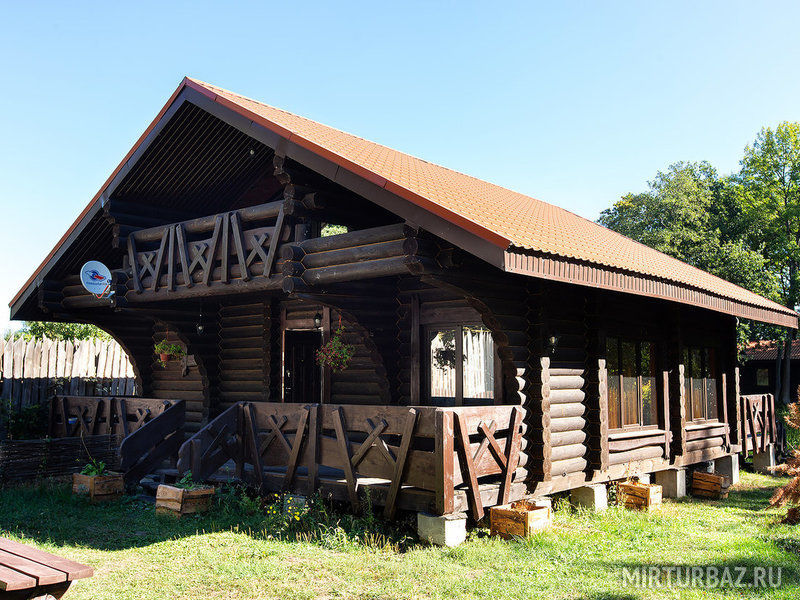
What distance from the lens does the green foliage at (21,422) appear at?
48.9 feet

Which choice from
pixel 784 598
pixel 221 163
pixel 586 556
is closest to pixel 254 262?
pixel 221 163

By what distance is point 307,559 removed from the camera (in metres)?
7.40

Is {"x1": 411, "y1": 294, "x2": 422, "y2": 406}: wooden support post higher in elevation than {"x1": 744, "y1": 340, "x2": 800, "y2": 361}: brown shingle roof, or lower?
lower

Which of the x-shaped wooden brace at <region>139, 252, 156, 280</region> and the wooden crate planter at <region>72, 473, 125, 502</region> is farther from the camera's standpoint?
the x-shaped wooden brace at <region>139, 252, 156, 280</region>

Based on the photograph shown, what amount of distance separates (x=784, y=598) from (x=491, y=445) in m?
3.32

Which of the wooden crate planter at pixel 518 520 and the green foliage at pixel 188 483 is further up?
the green foliage at pixel 188 483

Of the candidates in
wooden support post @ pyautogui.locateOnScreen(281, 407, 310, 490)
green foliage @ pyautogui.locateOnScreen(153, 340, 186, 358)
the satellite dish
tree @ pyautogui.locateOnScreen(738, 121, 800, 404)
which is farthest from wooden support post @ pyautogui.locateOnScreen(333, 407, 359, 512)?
tree @ pyautogui.locateOnScreen(738, 121, 800, 404)

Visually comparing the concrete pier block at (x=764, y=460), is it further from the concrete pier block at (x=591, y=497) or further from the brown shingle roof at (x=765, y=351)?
the brown shingle roof at (x=765, y=351)

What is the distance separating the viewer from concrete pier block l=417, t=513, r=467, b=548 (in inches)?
304

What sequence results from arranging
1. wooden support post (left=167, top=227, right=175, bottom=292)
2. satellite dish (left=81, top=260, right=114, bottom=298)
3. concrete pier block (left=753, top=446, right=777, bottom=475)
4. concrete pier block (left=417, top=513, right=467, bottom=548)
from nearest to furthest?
1. concrete pier block (left=417, top=513, right=467, bottom=548)
2. wooden support post (left=167, top=227, right=175, bottom=292)
3. satellite dish (left=81, top=260, right=114, bottom=298)
4. concrete pier block (left=753, top=446, right=777, bottom=475)

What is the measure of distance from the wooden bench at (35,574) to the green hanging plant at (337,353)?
733 cm

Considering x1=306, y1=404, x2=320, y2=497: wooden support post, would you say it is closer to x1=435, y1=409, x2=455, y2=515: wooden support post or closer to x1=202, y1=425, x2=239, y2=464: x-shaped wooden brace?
x1=202, y1=425, x2=239, y2=464: x-shaped wooden brace

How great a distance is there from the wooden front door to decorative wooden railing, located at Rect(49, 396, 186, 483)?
3.45 meters

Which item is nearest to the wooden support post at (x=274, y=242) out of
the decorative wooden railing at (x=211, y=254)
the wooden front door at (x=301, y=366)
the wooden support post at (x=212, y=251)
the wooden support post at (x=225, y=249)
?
the decorative wooden railing at (x=211, y=254)
